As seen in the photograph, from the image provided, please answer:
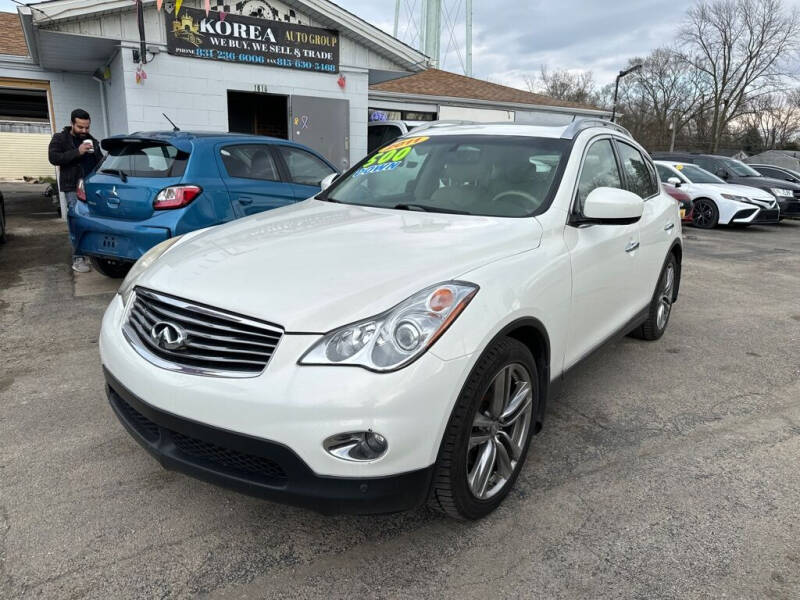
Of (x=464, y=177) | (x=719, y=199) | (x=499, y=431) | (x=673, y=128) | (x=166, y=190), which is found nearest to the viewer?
(x=499, y=431)

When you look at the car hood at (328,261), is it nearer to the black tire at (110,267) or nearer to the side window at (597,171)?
the side window at (597,171)

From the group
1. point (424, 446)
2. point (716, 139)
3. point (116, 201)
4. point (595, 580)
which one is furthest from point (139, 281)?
point (716, 139)

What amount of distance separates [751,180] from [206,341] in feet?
51.1

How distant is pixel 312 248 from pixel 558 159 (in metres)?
1.50

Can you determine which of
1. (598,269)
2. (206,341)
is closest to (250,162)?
(598,269)

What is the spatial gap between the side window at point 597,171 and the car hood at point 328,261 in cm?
58

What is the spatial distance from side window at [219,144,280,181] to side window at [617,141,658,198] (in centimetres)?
348

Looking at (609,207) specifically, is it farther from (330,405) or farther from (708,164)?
(708,164)

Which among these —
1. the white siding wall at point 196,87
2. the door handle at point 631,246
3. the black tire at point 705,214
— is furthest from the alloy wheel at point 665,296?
the black tire at point 705,214

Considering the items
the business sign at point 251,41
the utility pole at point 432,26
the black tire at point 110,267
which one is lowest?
the black tire at point 110,267

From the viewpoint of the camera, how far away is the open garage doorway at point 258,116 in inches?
619

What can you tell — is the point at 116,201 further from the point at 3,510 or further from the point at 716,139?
the point at 716,139

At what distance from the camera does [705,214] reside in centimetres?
1317

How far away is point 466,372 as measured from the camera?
2064 mm
